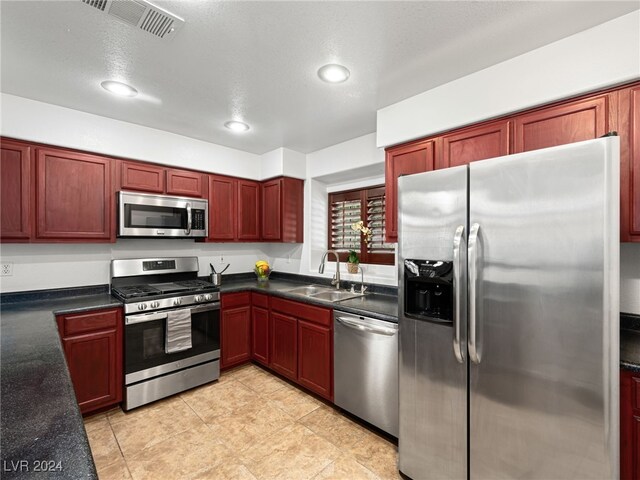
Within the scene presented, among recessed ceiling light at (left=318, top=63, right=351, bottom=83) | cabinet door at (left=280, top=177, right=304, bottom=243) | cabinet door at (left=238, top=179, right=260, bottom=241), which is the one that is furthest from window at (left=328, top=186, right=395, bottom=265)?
recessed ceiling light at (left=318, top=63, right=351, bottom=83)

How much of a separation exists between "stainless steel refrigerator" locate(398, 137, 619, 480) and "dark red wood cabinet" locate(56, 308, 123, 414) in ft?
7.32

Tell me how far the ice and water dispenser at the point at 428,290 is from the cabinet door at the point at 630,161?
34.0 inches

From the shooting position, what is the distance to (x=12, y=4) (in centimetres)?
144

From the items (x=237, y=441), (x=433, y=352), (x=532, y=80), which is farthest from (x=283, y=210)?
(x=532, y=80)

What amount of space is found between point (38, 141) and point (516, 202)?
331 centimetres

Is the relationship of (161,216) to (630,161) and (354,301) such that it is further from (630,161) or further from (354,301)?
(630,161)

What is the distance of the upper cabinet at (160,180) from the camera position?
9.39 ft

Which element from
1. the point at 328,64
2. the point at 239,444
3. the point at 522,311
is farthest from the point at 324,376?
the point at 328,64

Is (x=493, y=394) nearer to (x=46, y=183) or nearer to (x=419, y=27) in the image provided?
(x=419, y=27)

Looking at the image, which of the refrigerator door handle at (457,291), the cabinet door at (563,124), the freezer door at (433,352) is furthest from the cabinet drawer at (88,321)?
the cabinet door at (563,124)

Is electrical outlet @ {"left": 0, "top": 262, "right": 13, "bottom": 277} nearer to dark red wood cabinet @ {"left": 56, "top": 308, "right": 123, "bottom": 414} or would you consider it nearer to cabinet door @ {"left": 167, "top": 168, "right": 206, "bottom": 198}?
dark red wood cabinet @ {"left": 56, "top": 308, "right": 123, "bottom": 414}

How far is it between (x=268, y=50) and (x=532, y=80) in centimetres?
151

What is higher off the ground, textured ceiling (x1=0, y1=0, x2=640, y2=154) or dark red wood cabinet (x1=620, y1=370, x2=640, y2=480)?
textured ceiling (x1=0, y1=0, x2=640, y2=154)

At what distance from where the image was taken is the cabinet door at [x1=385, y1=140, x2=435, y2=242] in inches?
88.5
